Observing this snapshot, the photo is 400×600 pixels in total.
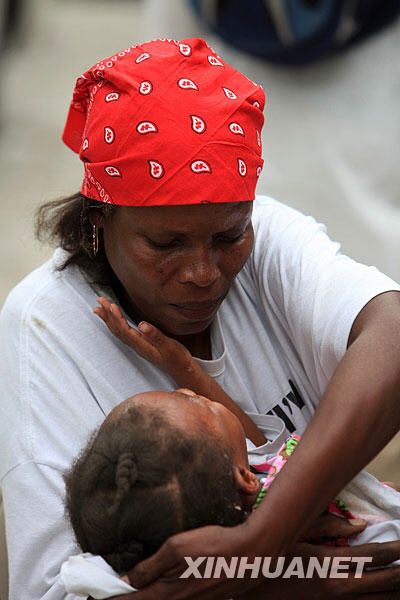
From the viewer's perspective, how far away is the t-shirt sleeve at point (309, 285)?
229 cm

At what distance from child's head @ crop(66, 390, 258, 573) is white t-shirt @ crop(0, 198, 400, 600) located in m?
0.17

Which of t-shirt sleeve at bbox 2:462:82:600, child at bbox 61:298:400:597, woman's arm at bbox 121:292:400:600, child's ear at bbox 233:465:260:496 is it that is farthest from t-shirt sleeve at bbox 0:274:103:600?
child's ear at bbox 233:465:260:496

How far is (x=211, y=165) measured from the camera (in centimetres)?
224

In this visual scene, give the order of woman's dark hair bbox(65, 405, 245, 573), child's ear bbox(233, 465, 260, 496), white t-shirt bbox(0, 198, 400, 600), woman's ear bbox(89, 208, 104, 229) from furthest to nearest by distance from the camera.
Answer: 1. woman's ear bbox(89, 208, 104, 229)
2. white t-shirt bbox(0, 198, 400, 600)
3. child's ear bbox(233, 465, 260, 496)
4. woman's dark hair bbox(65, 405, 245, 573)

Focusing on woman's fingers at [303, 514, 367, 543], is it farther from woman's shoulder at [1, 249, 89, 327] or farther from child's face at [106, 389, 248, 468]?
woman's shoulder at [1, 249, 89, 327]

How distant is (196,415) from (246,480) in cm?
21

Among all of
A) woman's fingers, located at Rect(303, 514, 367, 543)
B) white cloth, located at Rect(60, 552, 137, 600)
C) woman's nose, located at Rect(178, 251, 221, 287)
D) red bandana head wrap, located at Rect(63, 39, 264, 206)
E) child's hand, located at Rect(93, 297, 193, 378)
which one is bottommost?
white cloth, located at Rect(60, 552, 137, 600)

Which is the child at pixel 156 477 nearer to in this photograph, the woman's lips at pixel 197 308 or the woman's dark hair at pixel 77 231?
the woman's lips at pixel 197 308

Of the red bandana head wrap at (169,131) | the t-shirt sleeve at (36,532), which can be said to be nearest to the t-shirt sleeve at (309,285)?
the red bandana head wrap at (169,131)

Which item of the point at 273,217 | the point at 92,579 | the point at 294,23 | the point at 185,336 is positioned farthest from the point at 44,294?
the point at 294,23

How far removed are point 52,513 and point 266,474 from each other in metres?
0.58

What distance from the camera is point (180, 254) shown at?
2.26 metres

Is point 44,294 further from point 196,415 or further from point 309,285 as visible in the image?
point 309,285

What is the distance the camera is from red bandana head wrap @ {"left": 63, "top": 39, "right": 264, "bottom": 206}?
2.20 meters
